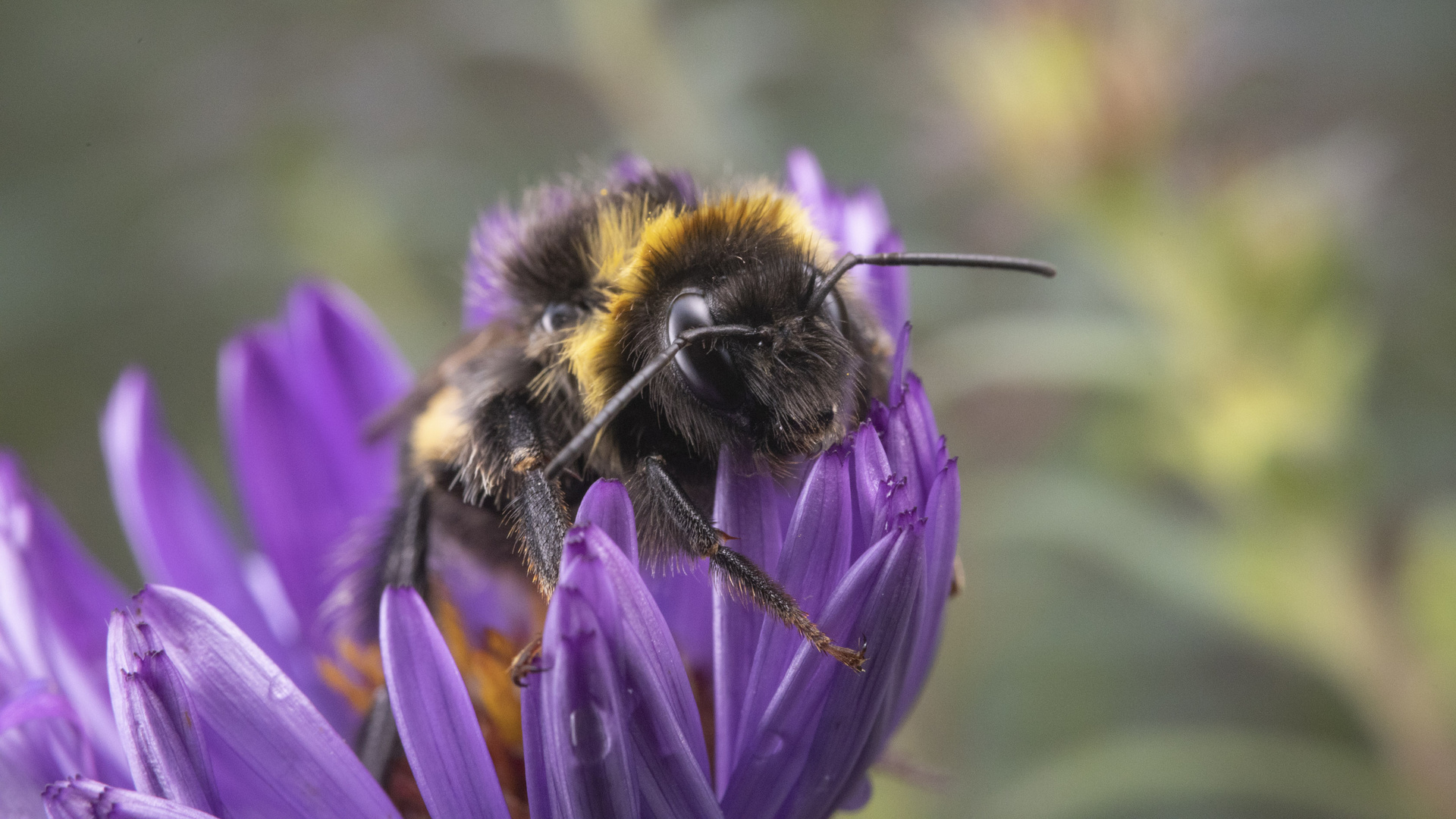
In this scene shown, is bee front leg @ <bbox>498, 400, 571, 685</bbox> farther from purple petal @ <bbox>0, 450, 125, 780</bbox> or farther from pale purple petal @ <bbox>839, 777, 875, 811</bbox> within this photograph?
purple petal @ <bbox>0, 450, 125, 780</bbox>

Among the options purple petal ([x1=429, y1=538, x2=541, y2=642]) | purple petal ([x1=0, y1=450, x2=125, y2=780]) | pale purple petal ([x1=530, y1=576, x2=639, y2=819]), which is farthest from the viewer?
purple petal ([x1=429, y1=538, x2=541, y2=642])

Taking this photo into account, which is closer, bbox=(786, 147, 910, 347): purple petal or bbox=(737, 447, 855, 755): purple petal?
bbox=(737, 447, 855, 755): purple petal

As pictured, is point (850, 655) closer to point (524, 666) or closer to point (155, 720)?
point (524, 666)

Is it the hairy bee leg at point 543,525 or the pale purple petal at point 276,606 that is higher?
the hairy bee leg at point 543,525

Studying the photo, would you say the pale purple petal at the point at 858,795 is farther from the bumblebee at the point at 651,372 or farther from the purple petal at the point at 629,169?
the purple petal at the point at 629,169

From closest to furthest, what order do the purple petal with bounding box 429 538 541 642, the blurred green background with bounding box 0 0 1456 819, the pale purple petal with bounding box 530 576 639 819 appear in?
the pale purple petal with bounding box 530 576 639 819, the purple petal with bounding box 429 538 541 642, the blurred green background with bounding box 0 0 1456 819

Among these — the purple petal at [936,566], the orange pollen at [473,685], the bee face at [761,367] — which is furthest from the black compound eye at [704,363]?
the orange pollen at [473,685]

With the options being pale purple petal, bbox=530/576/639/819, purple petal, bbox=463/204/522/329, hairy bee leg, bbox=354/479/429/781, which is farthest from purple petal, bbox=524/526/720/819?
purple petal, bbox=463/204/522/329
